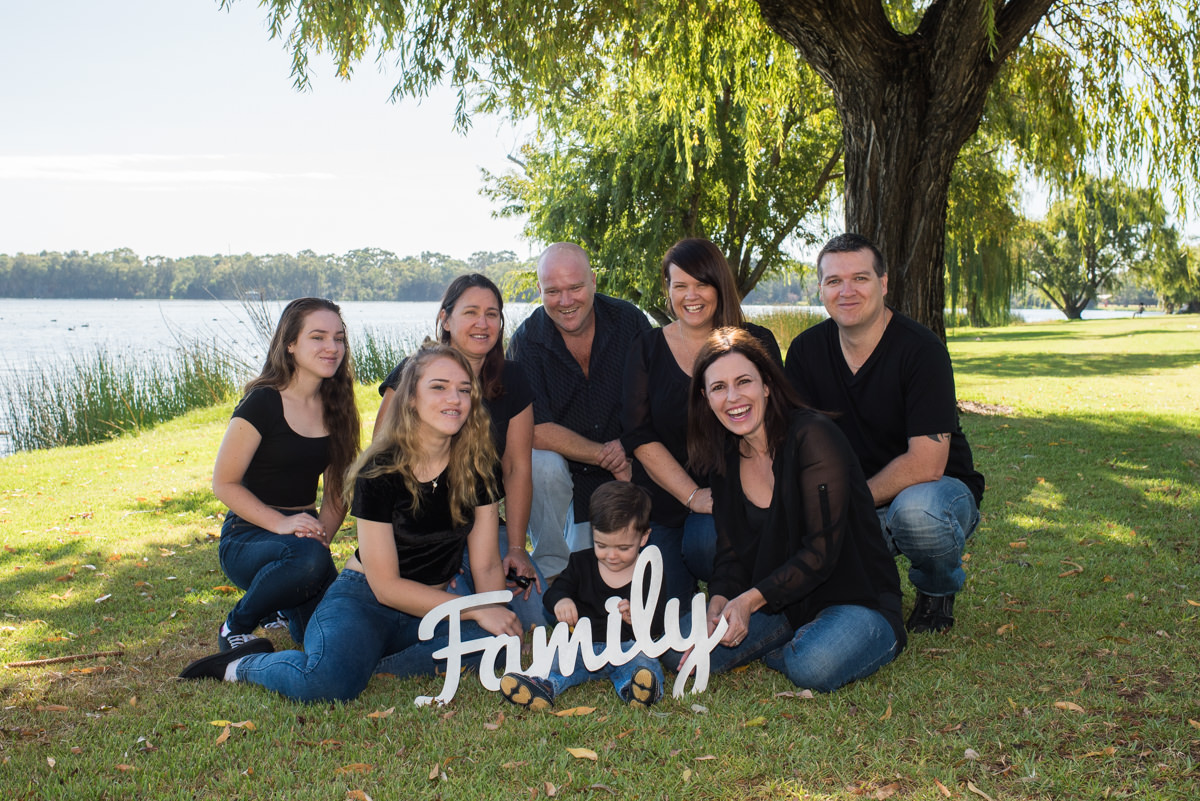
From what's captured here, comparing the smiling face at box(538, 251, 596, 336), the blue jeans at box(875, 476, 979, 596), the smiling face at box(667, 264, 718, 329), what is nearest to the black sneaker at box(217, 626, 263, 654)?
the smiling face at box(538, 251, 596, 336)

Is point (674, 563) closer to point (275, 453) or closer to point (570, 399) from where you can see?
point (570, 399)

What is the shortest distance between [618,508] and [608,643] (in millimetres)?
554

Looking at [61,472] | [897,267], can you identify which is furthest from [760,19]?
[61,472]

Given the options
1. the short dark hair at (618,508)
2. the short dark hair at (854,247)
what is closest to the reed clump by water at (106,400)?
the short dark hair at (618,508)

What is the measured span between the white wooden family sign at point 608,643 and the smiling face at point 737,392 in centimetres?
61

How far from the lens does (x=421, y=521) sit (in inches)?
147

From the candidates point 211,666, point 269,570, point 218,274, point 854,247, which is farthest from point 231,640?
point 218,274

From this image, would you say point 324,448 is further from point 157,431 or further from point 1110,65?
point 157,431

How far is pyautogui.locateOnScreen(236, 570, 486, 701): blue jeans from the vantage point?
346 centimetres

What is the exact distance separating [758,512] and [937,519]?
0.78 m

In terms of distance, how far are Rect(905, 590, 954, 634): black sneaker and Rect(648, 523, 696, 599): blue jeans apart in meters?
1.03

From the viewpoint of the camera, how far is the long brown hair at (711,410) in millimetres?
3643

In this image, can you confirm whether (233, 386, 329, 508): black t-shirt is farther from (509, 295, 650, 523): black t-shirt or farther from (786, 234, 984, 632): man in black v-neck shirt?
(786, 234, 984, 632): man in black v-neck shirt

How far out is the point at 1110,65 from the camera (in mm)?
8602
